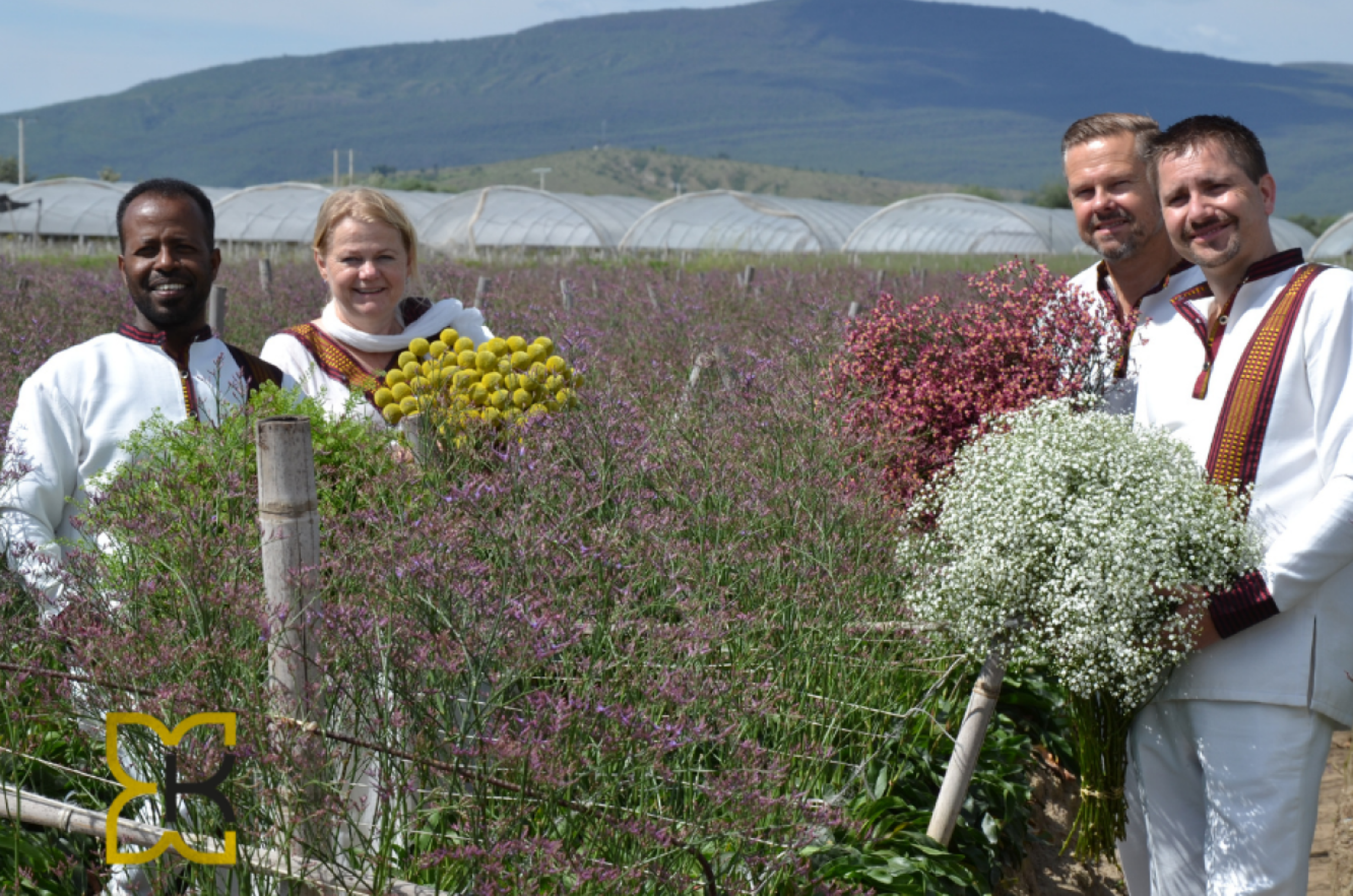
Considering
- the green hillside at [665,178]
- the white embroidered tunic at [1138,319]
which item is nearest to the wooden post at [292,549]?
the white embroidered tunic at [1138,319]

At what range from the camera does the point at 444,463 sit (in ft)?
10.2

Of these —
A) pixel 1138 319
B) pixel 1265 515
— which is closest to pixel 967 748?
pixel 1265 515

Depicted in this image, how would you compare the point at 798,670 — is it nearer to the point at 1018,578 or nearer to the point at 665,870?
the point at 1018,578

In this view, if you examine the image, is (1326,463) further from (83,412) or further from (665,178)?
(665,178)

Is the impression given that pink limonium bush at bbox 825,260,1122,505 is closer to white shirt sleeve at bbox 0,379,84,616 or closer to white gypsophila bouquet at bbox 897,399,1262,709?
white gypsophila bouquet at bbox 897,399,1262,709

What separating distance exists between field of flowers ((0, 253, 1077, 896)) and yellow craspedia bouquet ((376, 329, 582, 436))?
0.26ft

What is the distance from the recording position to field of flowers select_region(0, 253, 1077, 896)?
2082 millimetres

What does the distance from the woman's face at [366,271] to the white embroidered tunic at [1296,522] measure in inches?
91.6

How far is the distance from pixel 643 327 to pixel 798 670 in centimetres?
481

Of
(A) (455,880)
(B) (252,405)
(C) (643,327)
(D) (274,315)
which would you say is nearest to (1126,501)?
(A) (455,880)

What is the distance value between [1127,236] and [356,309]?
2233 millimetres

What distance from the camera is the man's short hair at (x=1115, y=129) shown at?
3102mm

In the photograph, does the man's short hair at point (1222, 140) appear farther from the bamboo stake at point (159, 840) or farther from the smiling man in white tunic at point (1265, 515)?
the bamboo stake at point (159, 840)

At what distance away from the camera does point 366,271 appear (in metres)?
3.56
